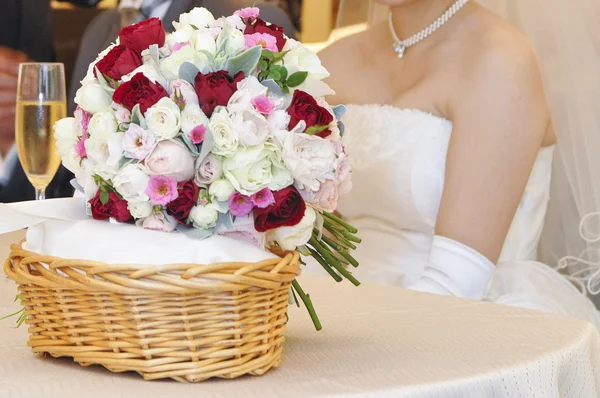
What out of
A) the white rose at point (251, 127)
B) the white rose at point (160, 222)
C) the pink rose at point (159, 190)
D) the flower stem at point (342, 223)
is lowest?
the flower stem at point (342, 223)

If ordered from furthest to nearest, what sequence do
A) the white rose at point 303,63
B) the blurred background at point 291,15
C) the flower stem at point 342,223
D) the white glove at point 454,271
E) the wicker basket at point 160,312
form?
the blurred background at point 291,15, the white glove at point 454,271, the flower stem at point 342,223, the white rose at point 303,63, the wicker basket at point 160,312

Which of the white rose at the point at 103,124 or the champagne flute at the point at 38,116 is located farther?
the champagne flute at the point at 38,116

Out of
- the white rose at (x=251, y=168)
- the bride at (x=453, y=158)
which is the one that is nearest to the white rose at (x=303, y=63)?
the white rose at (x=251, y=168)

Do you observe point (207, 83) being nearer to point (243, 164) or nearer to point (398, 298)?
point (243, 164)

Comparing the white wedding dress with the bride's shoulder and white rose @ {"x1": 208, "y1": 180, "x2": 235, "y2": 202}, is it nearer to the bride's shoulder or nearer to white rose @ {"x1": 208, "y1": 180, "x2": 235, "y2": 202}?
the bride's shoulder

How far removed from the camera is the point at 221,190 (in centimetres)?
80

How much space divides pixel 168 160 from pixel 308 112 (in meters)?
0.15

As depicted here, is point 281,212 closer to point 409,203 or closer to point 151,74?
point 151,74

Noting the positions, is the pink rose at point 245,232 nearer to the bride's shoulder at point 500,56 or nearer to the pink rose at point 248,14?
the pink rose at point 248,14

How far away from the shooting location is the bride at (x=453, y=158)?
188cm

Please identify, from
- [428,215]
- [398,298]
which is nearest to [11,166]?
[428,215]

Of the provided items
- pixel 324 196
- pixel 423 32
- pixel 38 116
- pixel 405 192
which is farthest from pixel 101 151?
pixel 423 32

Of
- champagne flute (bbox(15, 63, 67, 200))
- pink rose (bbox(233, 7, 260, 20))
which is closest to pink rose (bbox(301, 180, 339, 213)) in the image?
pink rose (bbox(233, 7, 260, 20))

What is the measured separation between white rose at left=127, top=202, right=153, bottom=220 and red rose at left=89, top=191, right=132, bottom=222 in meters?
0.01
